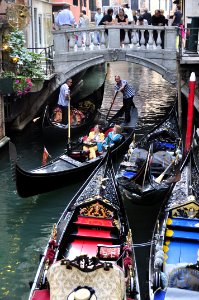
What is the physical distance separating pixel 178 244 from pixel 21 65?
450 cm

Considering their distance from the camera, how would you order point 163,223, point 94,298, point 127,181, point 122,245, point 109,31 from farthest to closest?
point 109,31, point 127,181, point 163,223, point 122,245, point 94,298

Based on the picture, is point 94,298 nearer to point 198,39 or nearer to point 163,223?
point 163,223

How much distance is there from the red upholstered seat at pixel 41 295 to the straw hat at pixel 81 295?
0.90 ft

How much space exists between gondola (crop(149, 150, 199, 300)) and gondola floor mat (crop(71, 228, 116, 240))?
14.8 inches

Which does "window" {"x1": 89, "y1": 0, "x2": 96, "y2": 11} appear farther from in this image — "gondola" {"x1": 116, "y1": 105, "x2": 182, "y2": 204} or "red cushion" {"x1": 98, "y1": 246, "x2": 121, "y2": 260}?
"red cushion" {"x1": 98, "y1": 246, "x2": 121, "y2": 260}

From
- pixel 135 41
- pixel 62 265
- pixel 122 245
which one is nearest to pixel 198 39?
pixel 135 41

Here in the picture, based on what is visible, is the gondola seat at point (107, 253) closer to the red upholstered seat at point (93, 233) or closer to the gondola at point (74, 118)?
the red upholstered seat at point (93, 233)

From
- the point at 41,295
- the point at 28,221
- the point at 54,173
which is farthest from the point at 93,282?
the point at 54,173

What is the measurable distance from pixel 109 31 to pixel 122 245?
15.9 ft

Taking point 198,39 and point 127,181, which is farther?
point 198,39

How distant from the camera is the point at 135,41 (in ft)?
28.3

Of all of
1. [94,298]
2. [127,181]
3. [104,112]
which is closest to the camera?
[94,298]

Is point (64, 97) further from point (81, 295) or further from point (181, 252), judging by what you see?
point (81, 295)

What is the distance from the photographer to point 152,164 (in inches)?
254
